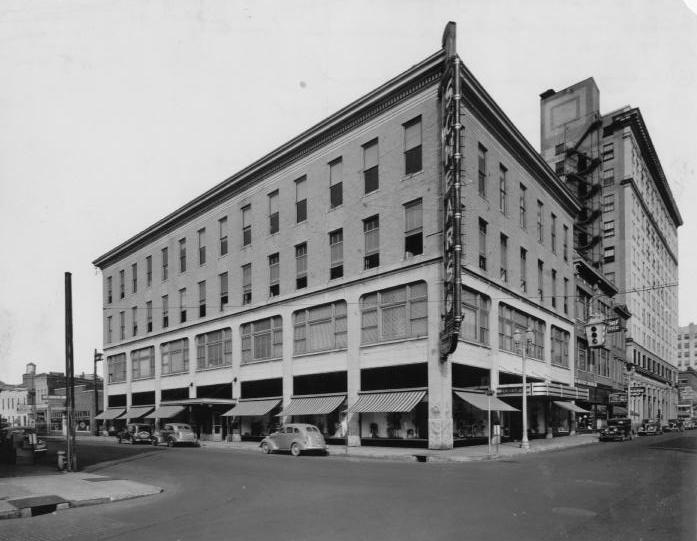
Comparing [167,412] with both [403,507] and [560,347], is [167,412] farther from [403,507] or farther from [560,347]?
[403,507]

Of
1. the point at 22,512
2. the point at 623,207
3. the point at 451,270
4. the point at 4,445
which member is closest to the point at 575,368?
the point at 451,270

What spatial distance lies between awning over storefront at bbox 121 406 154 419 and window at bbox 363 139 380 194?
30229 mm

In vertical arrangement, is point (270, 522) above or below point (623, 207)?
below

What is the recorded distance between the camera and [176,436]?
115ft

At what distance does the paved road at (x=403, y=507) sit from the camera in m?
9.50

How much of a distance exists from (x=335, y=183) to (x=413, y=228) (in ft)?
23.0

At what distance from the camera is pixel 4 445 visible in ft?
87.0

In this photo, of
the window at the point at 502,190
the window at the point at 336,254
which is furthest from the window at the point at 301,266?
the window at the point at 502,190

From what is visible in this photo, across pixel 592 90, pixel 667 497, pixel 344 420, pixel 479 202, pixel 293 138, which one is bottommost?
pixel 344 420

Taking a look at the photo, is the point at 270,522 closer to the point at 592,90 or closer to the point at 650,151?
the point at 592,90

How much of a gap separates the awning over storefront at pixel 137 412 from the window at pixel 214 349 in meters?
8.55

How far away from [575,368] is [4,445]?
39753 millimetres

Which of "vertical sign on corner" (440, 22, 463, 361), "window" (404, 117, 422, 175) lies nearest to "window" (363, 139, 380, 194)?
"window" (404, 117, 422, 175)

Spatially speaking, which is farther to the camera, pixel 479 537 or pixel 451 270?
pixel 451 270
